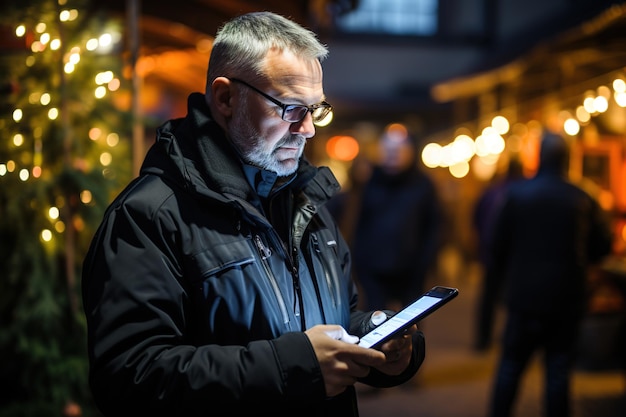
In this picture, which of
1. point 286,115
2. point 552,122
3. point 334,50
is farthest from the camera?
point 334,50

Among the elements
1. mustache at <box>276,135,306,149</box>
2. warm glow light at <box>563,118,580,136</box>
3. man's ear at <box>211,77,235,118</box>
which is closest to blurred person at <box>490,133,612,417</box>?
mustache at <box>276,135,306,149</box>

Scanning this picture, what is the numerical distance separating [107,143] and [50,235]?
85 centimetres

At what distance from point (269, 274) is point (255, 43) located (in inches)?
24.6

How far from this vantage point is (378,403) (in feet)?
18.6

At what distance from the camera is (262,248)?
1.89 meters

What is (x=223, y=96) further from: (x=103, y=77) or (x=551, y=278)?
(x=551, y=278)

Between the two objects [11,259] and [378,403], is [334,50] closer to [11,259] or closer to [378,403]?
[378,403]

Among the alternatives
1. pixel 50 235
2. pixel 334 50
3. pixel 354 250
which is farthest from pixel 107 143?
pixel 334 50

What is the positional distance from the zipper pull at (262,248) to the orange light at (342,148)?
21434mm

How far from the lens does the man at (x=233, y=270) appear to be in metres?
1.67

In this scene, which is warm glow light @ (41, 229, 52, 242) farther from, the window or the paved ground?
the window

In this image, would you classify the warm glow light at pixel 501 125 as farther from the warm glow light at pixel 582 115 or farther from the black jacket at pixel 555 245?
the black jacket at pixel 555 245

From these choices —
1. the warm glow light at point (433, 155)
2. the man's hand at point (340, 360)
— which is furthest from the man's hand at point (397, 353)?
the warm glow light at point (433, 155)

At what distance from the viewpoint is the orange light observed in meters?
23.3
